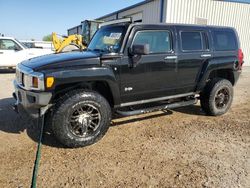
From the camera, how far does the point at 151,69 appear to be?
4816mm

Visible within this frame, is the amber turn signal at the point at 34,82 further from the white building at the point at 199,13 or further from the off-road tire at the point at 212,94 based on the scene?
the white building at the point at 199,13

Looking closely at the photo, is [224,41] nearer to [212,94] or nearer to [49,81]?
[212,94]

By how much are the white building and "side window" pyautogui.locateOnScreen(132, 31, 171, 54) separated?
422 inches

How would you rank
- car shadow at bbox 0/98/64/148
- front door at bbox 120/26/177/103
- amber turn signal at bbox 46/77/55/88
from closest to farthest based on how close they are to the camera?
amber turn signal at bbox 46/77/55/88 → car shadow at bbox 0/98/64/148 → front door at bbox 120/26/177/103

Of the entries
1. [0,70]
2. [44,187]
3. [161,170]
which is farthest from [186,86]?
[0,70]

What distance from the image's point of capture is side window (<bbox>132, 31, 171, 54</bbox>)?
15.5ft

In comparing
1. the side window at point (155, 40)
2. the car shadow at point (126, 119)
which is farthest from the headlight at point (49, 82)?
the car shadow at point (126, 119)

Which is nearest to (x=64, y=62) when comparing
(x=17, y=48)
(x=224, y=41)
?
(x=224, y=41)

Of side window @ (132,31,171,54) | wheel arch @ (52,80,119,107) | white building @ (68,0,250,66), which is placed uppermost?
white building @ (68,0,250,66)

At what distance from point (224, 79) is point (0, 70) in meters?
12.0

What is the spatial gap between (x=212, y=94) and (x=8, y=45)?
1054 cm

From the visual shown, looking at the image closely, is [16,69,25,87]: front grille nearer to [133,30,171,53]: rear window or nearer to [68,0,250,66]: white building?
[133,30,171,53]: rear window

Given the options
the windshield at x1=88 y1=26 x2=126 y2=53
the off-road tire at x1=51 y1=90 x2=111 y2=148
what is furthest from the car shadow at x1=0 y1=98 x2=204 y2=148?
the windshield at x1=88 y1=26 x2=126 y2=53

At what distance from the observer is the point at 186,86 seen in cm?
548
